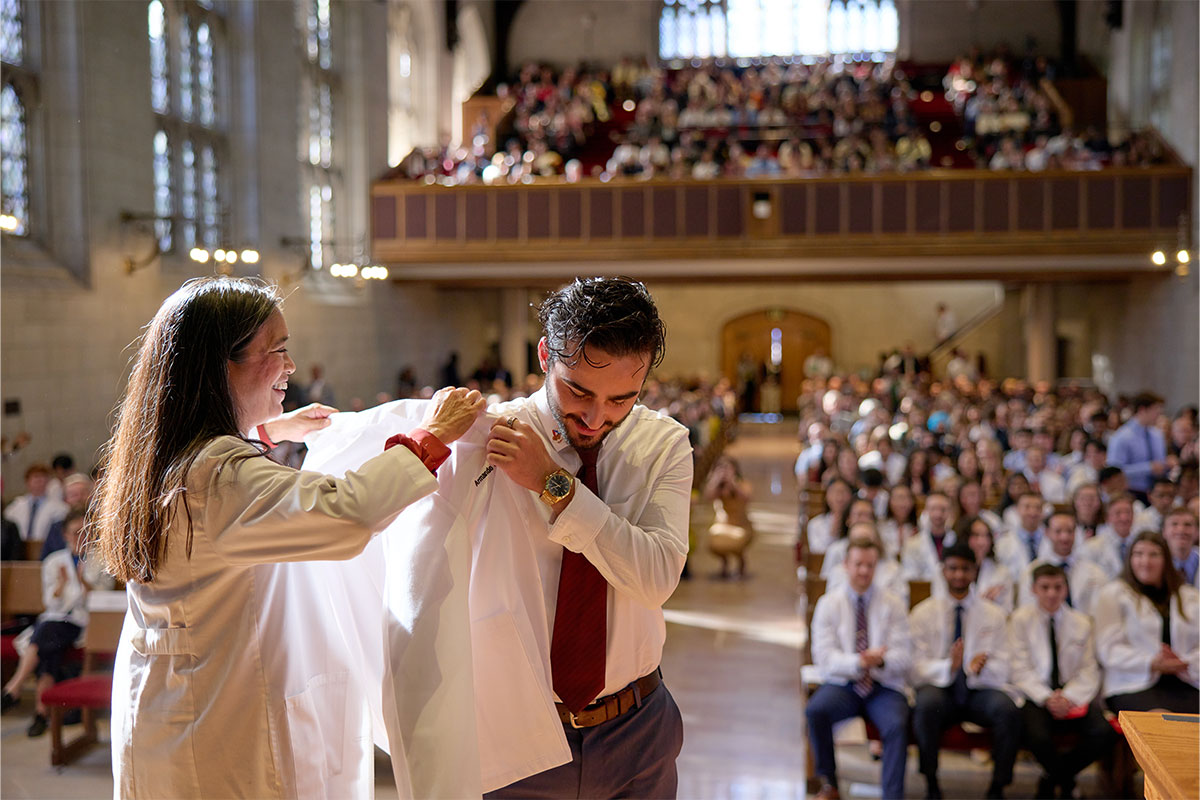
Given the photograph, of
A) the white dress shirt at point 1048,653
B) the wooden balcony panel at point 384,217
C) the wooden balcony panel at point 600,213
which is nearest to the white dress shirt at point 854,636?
the white dress shirt at point 1048,653

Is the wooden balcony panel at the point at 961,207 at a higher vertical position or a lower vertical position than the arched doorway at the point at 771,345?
higher

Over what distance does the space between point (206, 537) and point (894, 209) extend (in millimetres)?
13643

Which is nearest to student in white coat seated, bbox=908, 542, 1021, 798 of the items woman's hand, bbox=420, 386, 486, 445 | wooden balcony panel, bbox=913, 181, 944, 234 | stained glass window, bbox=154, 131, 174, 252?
woman's hand, bbox=420, 386, 486, 445

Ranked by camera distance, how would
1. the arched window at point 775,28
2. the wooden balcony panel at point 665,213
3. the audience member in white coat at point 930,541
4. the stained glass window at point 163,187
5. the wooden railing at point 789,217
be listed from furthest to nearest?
A: the arched window at point 775,28, the wooden balcony panel at point 665,213, the wooden railing at point 789,217, the stained glass window at point 163,187, the audience member in white coat at point 930,541

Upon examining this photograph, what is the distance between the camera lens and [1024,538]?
6367 mm

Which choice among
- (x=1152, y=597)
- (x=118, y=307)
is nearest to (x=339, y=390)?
(x=118, y=307)

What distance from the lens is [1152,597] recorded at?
16.4ft

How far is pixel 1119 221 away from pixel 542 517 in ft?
45.5

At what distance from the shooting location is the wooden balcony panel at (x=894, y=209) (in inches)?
563

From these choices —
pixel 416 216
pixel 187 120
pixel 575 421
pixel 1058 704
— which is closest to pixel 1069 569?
pixel 1058 704

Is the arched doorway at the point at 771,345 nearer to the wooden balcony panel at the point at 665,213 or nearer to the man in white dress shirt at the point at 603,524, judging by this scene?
the wooden balcony panel at the point at 665,213

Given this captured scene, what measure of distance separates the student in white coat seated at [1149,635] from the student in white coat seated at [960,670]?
490 millimetres

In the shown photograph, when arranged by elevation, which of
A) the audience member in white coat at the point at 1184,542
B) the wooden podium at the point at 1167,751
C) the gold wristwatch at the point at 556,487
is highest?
the gold wristwatch at the point at 556,487

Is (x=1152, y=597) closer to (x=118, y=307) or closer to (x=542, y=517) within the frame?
(x=542, y=517)
